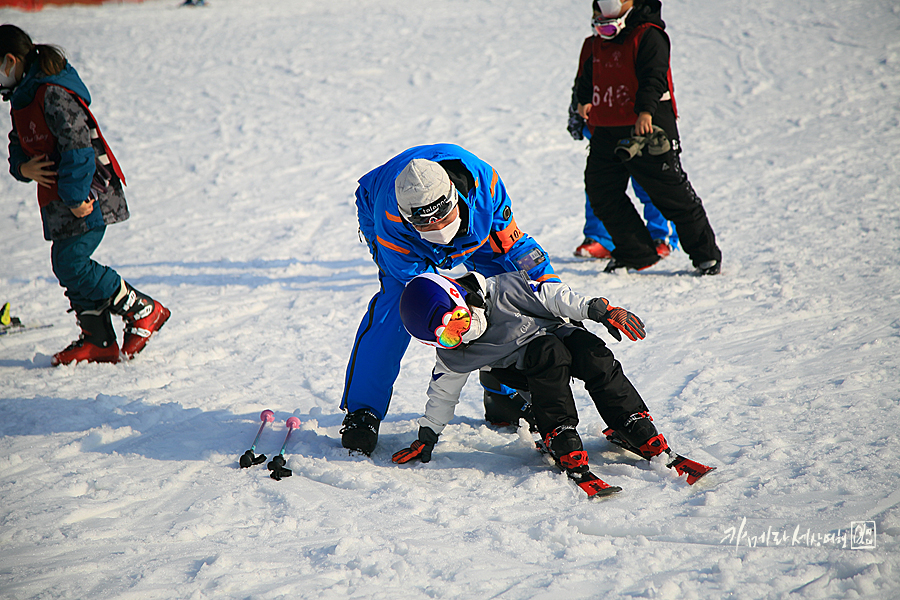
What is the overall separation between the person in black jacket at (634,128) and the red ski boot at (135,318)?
3488 mm

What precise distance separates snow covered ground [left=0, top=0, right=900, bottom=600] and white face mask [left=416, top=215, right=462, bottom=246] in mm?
1074

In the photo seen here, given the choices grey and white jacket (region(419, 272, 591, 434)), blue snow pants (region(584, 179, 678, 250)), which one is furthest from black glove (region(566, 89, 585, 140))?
grey and white jacket (region(419, 272, 591, 434))

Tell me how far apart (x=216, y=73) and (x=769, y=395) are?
37.5ft

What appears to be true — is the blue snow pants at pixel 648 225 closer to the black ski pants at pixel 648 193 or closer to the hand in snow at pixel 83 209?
the black ski pants at pixel 648 193

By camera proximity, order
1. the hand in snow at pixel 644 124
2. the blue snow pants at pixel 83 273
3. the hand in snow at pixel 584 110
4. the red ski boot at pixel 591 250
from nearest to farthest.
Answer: the blue snow pants at pixel 83 273 → the hand in snow at pixel 644 124 → the hand in snow at pixel 584 110 → the red ski boot at pixel 591 250

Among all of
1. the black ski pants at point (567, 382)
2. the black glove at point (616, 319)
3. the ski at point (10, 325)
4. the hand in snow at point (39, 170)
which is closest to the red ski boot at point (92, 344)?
the ski at point (10, 325)

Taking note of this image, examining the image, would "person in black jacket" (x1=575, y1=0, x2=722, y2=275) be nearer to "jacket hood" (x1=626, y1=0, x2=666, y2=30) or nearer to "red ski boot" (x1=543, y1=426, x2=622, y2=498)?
"jacket hood" (x1=626, y1=0, x2=666, y2=30)

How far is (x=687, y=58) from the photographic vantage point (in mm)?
10602

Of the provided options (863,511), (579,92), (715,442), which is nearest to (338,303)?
(579,92)

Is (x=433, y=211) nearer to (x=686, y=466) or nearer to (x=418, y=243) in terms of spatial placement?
(x=418, y=243)

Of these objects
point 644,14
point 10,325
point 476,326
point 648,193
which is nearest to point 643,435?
point 476,326

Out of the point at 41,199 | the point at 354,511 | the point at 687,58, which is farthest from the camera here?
the point at 687,58

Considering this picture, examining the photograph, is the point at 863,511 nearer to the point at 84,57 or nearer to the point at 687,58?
the point at 687,58

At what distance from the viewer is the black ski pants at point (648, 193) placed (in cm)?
461
